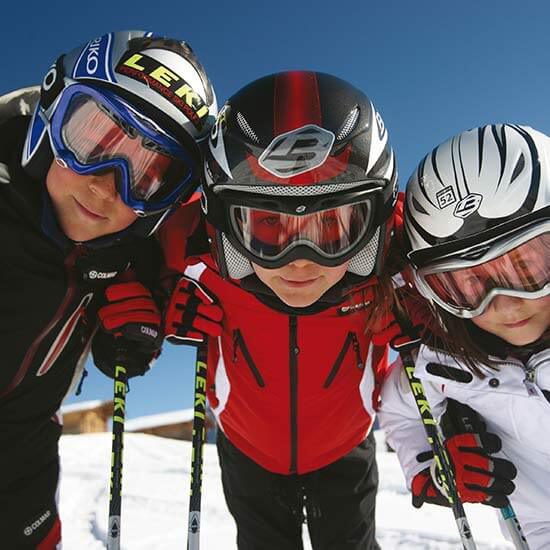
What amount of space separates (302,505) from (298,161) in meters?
1.79

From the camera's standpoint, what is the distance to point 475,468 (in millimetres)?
2623

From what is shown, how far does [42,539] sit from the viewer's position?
2.88 meters

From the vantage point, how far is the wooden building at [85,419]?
48.4 feet

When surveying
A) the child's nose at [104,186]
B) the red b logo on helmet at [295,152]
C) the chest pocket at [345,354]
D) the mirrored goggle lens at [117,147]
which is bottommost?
the chest pocket at [345,354]

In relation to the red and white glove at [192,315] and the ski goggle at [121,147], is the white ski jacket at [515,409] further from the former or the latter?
the ski goggle at [121,147]

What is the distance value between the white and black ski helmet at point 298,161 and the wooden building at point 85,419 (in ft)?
43.6

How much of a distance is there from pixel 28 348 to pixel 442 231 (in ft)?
6.71

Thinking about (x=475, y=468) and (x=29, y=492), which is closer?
(x=475, y=468)

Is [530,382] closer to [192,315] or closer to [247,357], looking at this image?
[247,357]

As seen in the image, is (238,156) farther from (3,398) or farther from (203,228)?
(3,398)

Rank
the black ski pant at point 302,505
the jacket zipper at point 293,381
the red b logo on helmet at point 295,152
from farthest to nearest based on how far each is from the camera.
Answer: the black ski pant at point 302,505
the jacket zipper at point 293,381
the red b logo on helmet at point 295,152

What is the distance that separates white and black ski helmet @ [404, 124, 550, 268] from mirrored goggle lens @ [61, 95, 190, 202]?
1198mm

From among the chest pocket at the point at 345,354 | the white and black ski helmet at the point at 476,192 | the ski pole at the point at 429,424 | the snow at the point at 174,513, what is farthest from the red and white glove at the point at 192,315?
the snow at the point at 174,513

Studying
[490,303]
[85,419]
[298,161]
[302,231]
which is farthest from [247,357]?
[85,419]
